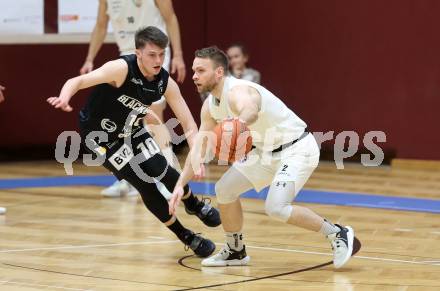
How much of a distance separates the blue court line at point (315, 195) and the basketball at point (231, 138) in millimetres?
3568

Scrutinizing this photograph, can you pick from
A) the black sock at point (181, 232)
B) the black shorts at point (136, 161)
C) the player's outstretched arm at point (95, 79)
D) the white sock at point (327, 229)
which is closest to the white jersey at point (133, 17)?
the black shorts at point (136, 161)

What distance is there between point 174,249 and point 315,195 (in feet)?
10.5

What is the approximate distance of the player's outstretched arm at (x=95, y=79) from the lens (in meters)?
6.35

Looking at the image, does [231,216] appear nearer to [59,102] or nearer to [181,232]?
[181,232]

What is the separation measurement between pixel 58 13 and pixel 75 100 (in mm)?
1576

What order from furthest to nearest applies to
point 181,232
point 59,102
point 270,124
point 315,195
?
point 315,195
point 181,232
point 270,124
point 59,102

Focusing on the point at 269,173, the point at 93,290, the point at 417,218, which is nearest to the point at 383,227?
the point at 417,218

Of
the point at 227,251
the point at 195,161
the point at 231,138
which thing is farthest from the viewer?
the point at 227,251

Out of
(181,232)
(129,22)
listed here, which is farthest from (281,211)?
(129,22)

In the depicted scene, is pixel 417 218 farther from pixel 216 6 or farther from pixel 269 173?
pixel 216 6

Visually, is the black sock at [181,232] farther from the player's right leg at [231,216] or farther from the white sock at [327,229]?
the white sock at [327,229]

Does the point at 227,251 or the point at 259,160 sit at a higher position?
the point at 259,160

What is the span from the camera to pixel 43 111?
43.2 feet

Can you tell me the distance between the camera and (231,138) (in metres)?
6.45
